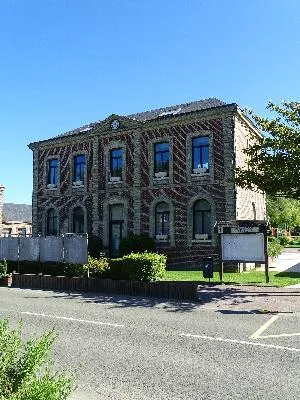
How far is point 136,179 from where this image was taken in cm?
2750

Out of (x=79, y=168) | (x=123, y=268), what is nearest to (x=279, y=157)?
(x=123, y=268)

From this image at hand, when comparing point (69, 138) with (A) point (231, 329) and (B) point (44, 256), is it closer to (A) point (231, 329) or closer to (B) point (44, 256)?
(B) point (44, 256)

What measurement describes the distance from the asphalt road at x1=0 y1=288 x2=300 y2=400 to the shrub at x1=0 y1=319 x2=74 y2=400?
194 cm

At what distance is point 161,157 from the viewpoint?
→ 88.6 feet

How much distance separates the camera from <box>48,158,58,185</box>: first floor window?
105 feet

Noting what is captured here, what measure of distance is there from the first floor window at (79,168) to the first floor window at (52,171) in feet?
6.85

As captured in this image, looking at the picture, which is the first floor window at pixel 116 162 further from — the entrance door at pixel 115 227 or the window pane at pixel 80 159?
the window pane at pixel 80 159

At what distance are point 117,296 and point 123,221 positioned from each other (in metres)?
12.5

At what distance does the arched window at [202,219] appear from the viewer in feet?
80.9

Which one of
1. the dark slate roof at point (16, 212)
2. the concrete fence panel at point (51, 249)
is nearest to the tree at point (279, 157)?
the concrete fence panel at point (51, 249)

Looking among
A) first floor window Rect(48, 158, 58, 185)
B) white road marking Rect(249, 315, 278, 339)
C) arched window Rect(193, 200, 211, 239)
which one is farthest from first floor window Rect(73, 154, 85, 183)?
white road marking Rect(249, 315, 278, 339)

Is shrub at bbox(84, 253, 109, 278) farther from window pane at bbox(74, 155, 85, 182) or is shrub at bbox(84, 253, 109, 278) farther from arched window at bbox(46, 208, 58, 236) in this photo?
arched window at bbox(46, 208, 58, 236)

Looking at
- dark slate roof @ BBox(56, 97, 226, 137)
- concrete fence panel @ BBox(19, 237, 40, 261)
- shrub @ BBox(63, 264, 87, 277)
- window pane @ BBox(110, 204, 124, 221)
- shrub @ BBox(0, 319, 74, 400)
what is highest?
dark slate roof @ BBox(56, 97, 226, 137)

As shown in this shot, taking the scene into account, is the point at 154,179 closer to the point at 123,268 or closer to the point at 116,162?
the point at 116,162
